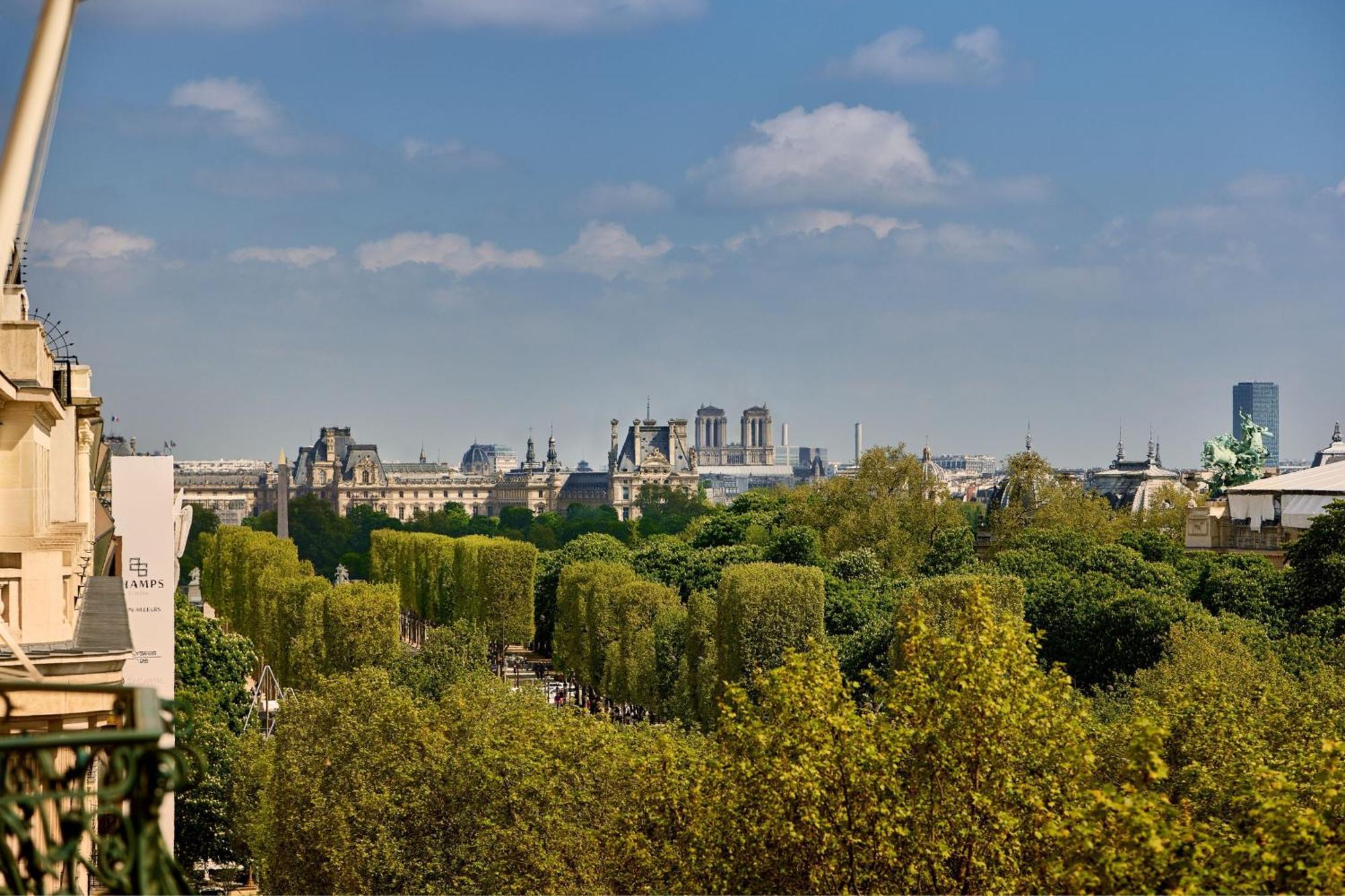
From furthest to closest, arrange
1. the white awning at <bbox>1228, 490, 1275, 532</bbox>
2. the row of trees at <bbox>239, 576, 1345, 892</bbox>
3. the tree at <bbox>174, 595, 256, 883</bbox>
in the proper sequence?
the white awning at <bbox>1228, 490, 1275, 532</bbox> < the tree at <bbox>174, 595, 256, 883</bbox> < the row of trees at <bbox>239, 576, 1345, 892</bbox>

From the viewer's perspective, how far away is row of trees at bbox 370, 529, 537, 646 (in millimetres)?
59375

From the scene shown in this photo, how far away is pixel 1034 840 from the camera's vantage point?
14.6 meters

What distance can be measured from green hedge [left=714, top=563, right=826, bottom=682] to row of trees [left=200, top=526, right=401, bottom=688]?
939 cm

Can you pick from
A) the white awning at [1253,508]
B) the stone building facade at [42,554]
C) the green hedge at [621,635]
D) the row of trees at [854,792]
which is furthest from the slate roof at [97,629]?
the white awning at [1253,508]

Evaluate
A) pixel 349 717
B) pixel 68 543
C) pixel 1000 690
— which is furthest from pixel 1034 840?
pixel 349 717

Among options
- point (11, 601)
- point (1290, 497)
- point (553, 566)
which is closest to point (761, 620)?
point (1290, 497)

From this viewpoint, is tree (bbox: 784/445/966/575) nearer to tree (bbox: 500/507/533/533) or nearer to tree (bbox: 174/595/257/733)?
tree (bbox: 174/595/257/733)

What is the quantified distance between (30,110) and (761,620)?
32.8 m

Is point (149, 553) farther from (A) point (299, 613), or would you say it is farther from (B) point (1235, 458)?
(B) point (1235, 458)

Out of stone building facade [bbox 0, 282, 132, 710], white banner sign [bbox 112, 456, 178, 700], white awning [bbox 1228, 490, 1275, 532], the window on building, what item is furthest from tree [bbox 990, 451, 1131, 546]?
the window on building

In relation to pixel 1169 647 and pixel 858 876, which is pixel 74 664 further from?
pixel 1169 647

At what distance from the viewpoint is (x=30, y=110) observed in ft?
21.8

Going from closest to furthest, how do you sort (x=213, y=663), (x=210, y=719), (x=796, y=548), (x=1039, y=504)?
(x=210, y=719) → (x=213, y=663) → (x=796, y=548) → (x=1039, y=504)

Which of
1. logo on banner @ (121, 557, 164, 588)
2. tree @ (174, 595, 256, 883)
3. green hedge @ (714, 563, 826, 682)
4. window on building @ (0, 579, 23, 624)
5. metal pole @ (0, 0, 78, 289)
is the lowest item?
tree @ (174, 595, 256, 883)
